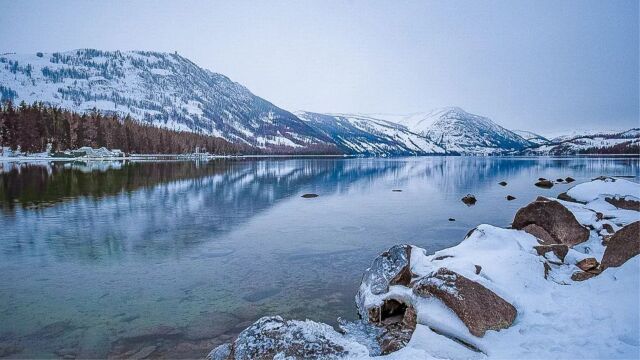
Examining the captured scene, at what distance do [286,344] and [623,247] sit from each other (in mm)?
10667

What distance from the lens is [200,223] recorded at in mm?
27609

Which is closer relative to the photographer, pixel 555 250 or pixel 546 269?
pixel 546 269

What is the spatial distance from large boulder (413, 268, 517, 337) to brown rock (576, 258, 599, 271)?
571cm

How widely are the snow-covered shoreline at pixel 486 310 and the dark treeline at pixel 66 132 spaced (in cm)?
13331

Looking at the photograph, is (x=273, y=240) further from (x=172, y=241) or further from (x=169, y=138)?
(x=169, y=138)

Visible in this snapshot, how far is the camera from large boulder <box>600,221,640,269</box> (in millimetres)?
11195

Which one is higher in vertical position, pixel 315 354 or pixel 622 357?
pixel 622 357

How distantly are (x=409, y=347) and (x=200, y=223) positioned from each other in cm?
2181

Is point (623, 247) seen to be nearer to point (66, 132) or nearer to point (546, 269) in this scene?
point (546, 269)

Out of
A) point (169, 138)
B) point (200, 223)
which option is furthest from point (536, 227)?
point (169, 138)

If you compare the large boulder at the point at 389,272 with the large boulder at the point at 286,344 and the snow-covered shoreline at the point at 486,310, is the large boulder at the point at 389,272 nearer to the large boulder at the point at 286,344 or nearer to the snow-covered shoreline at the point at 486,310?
the snow-covered shoreline at the point at 486,310

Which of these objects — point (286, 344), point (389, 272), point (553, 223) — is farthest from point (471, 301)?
point (553, 223)

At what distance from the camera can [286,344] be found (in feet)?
28.7

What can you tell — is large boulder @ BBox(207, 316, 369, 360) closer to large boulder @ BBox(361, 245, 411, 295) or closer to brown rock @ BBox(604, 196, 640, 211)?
large boulder @ BBox(361, 245, 411, 295)
